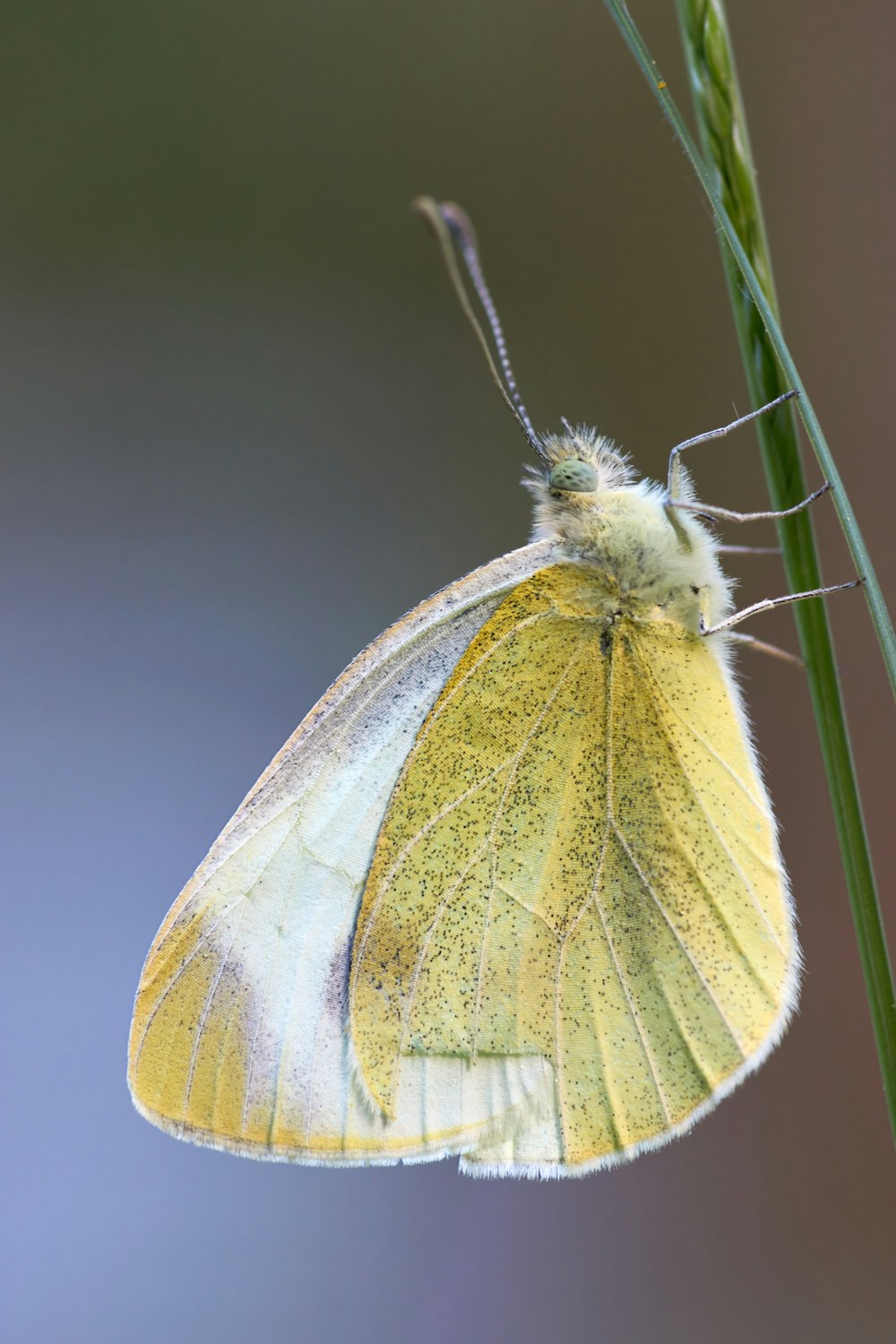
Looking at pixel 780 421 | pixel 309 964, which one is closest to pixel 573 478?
pixel 780 421

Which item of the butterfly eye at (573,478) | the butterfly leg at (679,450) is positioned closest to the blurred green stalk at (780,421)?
the butterfly leg at (679,450)

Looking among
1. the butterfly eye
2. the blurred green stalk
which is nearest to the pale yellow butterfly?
the butterfly eye

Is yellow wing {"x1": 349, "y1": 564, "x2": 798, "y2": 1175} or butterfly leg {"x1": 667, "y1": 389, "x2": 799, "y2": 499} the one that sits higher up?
butterfly leg {"x1": 667, "y1": 389, "x2": 799, "y2": 499}

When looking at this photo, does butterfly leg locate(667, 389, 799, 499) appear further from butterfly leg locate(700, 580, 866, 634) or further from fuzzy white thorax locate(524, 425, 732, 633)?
butterfly leg locate(700, 580, 866, 634)

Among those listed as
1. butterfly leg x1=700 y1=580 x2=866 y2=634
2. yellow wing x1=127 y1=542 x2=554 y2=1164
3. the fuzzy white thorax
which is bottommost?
yellow wing x1=127 y1=542 x2=554 y2=1164

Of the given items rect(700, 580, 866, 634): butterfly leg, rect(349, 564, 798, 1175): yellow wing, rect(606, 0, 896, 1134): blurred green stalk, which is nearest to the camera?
rect(606, 0, 896, 1134): blurred green stalk

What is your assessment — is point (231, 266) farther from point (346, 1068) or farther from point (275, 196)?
point (346, 1068)

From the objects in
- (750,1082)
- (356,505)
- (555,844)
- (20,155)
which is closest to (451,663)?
(555,844)

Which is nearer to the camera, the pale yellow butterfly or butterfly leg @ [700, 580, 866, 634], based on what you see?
butterfly leg @ [700, 580, 866, 634]

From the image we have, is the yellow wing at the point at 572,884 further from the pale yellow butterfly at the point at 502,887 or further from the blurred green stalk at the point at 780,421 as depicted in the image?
the blurred green stalk at the point at 780,421
